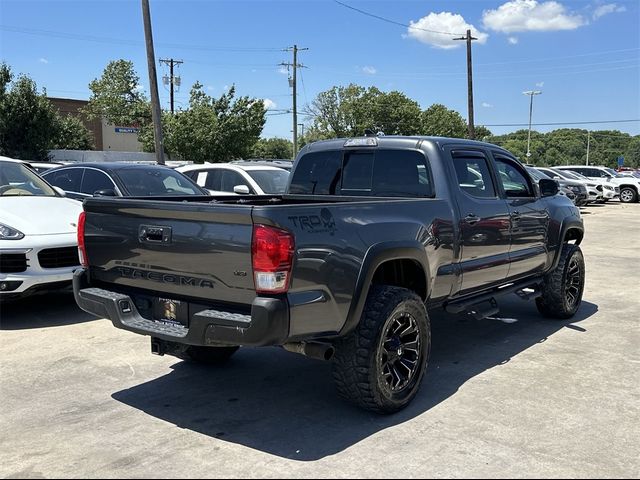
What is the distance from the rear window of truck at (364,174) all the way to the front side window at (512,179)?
1.16 m

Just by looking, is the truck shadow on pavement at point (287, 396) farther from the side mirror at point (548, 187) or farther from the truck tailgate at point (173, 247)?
the side mirror at point (548, 187)

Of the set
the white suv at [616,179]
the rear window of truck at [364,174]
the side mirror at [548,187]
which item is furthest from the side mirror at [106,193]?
the white suv at [616,179]

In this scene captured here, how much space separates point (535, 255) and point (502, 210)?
90 cm

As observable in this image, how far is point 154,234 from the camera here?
148 inches

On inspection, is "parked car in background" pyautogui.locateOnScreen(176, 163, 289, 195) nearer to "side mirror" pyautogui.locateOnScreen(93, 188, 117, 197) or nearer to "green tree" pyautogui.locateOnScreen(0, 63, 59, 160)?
"side mirror" pyautogui.locateOnScreen(93, 188, 117, 197)

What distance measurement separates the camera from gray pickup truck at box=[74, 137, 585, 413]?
338cm

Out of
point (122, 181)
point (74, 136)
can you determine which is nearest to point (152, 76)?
point (122, 181)

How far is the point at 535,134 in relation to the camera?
117062 millimetres

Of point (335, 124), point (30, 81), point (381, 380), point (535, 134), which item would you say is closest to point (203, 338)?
point (381, 380)

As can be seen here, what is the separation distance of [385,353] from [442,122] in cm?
7570

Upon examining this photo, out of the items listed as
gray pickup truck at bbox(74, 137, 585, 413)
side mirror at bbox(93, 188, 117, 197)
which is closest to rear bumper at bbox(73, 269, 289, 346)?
gray pickup truck at bbox(74, 137, 585, 413)

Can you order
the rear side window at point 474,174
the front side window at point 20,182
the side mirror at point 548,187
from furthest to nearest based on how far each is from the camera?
the front side window at point 20,182 → the side mirror at point 548,187 → the rear side window at point 474,174

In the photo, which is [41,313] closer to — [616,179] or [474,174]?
[474,174]

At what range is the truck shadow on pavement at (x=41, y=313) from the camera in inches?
249
